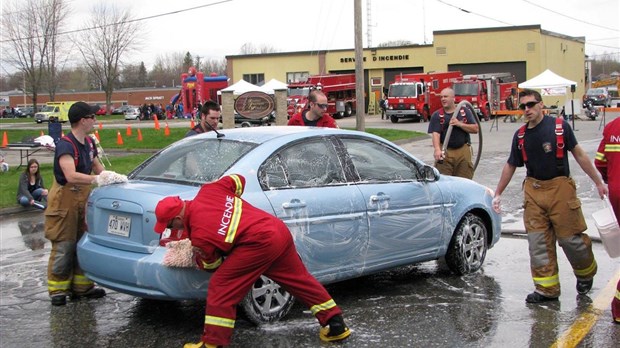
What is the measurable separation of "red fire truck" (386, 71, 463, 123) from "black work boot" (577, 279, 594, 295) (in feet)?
116

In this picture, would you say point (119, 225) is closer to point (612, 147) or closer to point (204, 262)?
point (204, 262)

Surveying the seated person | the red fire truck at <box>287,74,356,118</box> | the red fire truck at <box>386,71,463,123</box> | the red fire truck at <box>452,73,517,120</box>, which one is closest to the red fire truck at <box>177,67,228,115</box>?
the red fire truck at <box>287,74,356,118</box>

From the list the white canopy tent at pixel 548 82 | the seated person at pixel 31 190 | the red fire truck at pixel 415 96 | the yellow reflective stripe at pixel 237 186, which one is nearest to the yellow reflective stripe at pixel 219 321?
the yellow reflective stripe at pixel 237 186

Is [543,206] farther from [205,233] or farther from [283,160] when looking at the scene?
[205,233]

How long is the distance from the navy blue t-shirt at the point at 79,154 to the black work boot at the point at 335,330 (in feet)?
8.72

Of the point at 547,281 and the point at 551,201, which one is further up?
the point at 551,201

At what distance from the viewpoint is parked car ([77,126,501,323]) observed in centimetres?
530

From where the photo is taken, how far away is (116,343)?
5301mm

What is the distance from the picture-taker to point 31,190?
12.4m

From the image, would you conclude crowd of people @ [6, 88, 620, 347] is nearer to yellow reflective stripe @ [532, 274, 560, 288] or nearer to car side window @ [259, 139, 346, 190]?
yellow reflective stripe @ [532, 274, 560, 288]

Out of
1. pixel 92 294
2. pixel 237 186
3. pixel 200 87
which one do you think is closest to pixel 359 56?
pixel 92 294

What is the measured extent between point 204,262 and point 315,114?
4.04 metres

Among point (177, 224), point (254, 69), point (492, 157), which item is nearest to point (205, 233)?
point (177, 224)

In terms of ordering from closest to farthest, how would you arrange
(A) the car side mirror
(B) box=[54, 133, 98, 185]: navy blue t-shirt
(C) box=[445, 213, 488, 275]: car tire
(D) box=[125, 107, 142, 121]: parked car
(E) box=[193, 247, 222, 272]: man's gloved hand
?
1. (E) box=[193, 247, 222, 272]: man's gloved hand
2. (B) box=[54, 133, 98, 185]: navy blue t-shirt
3. (A) the car side mirror
4. (C) box=[445, 213, 488, 275]: car tire
5. (D) box=[125, 107, 142, 121]: parked car
